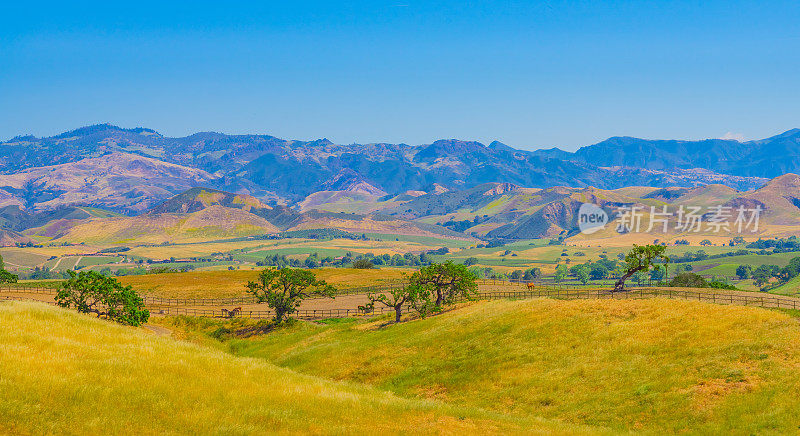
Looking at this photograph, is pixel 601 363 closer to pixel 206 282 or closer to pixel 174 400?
pixel 174 400

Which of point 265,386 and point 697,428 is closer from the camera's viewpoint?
point 697,428

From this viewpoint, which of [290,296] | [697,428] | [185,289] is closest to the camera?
[697,428]

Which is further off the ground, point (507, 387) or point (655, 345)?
point (655, 345)

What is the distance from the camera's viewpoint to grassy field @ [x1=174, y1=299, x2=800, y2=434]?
38406 mm

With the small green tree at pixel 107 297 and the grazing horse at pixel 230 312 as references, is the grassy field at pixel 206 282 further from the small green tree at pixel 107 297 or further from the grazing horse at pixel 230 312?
the small green tree at pixel 107 297

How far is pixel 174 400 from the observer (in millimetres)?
33312

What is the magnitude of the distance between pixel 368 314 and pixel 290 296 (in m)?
16.8

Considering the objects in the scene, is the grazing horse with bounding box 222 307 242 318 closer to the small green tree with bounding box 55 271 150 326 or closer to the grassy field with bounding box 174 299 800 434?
the small green tree with bounding box 55 271 150 326

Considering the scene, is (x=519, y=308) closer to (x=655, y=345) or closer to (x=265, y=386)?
(x=655, y=345)

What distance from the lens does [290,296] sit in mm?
97938

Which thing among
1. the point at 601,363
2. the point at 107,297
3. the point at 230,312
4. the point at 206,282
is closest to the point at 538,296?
the point at 230,312

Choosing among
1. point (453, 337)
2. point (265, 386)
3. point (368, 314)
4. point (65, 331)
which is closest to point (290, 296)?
point (368, 314)

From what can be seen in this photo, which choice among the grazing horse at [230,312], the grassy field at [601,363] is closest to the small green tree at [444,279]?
the grassy field at [601,363]

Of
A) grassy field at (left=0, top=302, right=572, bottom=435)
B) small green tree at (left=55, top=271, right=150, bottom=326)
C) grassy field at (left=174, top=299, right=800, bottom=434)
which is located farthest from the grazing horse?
grassy field at (left=0, top=302, right=572, bottom=435)
